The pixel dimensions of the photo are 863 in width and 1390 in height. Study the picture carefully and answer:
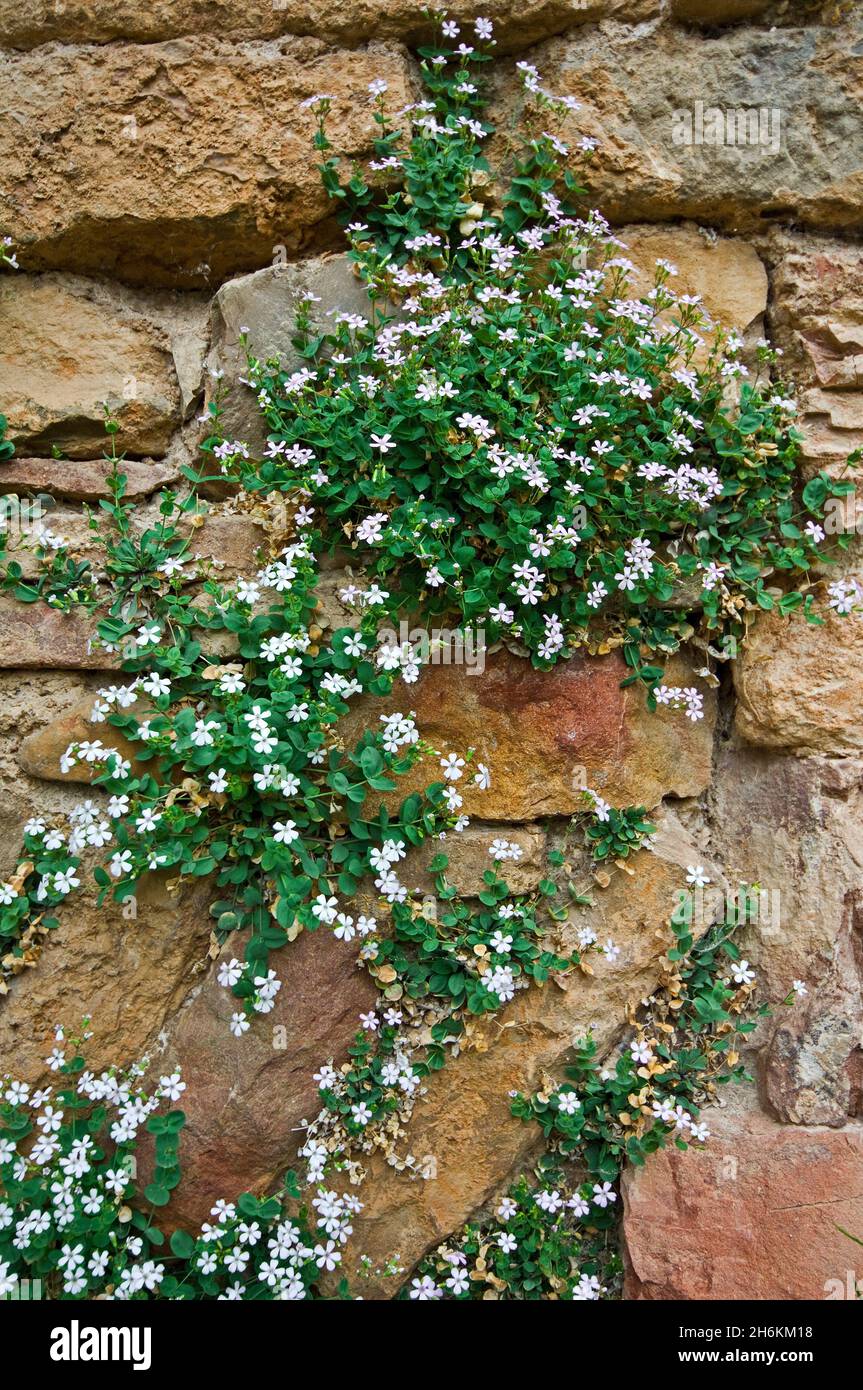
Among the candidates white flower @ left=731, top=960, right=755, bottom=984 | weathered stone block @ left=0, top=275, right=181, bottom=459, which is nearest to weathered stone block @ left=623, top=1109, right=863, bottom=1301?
white flower @ left=731, top=960, right=755, bottom=984

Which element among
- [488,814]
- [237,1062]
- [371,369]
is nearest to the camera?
[237,1062]

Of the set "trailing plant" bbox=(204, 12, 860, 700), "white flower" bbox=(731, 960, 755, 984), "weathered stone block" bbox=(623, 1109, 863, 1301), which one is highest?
"trailing plant" bbox=(204, 12, 860, 700)

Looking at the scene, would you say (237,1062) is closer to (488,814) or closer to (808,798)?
(488,814)

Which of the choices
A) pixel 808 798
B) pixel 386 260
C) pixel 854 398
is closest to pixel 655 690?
pixel 808 798

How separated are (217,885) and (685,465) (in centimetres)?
204

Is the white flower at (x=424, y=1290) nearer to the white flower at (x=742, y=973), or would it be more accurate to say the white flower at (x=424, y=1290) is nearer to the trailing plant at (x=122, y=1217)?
the trailing plant at (x=122, y=1217)

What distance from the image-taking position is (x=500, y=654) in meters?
2.83

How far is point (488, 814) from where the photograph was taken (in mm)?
2795

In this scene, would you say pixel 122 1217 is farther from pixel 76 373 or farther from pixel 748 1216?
pixel 76 373

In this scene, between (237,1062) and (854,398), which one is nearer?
(237,1062)

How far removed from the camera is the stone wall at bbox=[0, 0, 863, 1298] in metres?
2.68

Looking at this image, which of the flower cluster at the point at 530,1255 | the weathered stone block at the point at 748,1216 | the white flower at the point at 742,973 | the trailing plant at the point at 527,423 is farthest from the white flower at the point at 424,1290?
the trailing plant at the point at 527,423

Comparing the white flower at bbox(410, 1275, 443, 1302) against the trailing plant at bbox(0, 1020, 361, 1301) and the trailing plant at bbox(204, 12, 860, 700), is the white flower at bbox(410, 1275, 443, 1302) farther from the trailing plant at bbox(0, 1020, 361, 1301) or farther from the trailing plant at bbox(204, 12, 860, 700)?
the trailing plant at bbox(204, 12, 860, 700)

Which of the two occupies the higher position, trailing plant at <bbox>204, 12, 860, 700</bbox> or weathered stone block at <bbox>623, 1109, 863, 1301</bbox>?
trailing plant at <bbox>204, 12, 860, 700</bbox>
